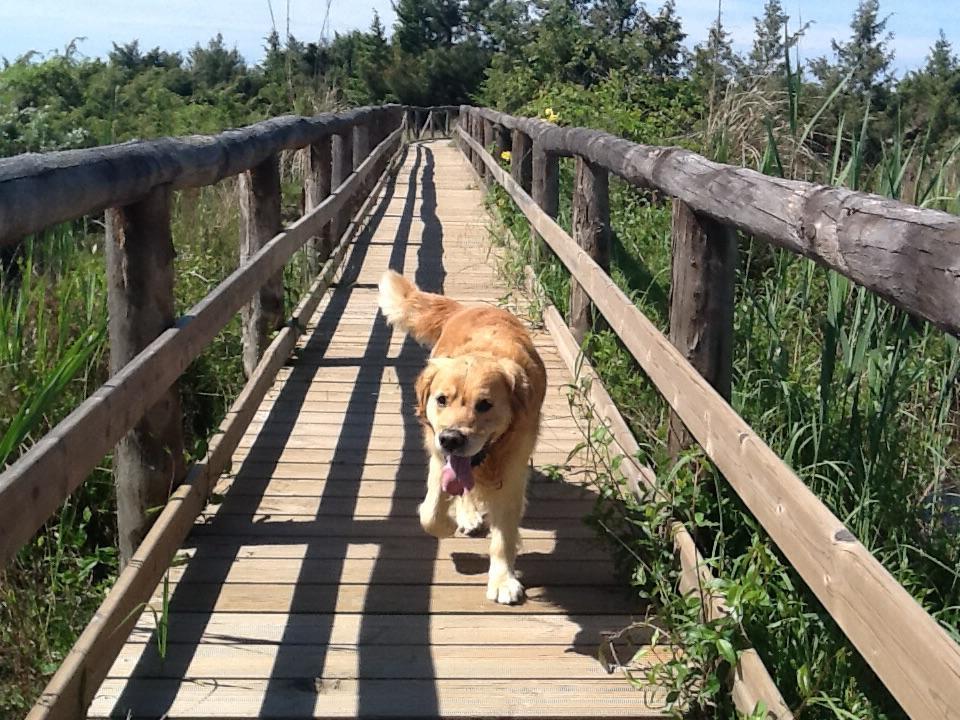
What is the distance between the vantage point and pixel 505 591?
12.0 ft

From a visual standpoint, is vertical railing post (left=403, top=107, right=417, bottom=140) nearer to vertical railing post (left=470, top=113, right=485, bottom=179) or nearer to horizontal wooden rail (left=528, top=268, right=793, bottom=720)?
vertical railing post (left=470, top=113, right=485, bottom=179)

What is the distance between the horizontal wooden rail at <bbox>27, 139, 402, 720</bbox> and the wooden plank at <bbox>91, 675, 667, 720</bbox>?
164mm

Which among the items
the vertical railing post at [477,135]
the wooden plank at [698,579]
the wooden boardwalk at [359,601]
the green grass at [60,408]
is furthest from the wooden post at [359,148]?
the wooden plank at [698,579]

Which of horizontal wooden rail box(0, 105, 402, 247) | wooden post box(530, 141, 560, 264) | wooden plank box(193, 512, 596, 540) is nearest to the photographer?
horizontal wooden rail box(0, 105, 402, 247)

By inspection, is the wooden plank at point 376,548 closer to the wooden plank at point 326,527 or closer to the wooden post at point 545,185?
the wooden plank at point 326,527

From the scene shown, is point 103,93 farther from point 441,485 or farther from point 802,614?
point 802,614

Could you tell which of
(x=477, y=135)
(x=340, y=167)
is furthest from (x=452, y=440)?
(x=477, y=135)

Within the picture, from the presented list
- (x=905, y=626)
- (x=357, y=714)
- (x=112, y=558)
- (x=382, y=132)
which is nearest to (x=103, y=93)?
(x=382, y=132)

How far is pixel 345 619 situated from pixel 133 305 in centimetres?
124

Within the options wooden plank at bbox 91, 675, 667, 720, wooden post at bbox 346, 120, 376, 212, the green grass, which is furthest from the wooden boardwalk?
wooden post at bbox 346, 120, 376, 212

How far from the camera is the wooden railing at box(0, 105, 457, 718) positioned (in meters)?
2.35

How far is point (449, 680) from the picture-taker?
3.16 metres

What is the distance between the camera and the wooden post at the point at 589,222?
6.14 m

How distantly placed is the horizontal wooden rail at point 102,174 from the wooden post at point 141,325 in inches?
6.1
